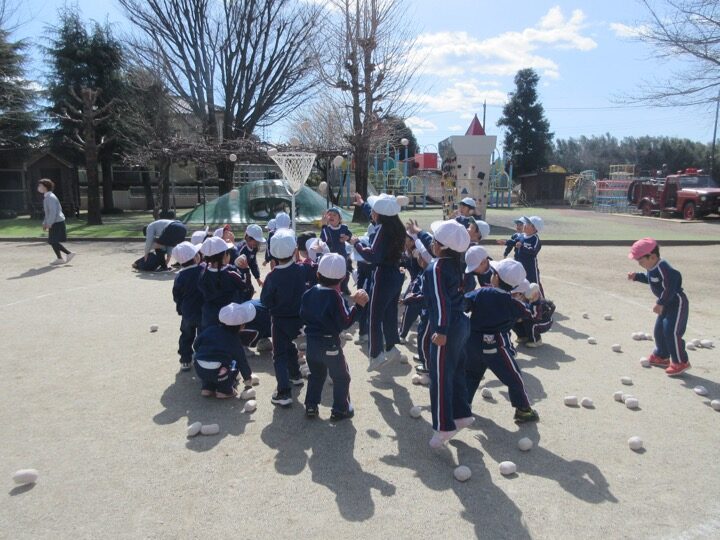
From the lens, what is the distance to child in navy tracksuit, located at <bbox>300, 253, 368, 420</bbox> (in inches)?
177

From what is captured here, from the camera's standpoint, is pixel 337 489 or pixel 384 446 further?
pixel 384 446

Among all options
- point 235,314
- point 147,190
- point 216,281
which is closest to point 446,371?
point 235,314

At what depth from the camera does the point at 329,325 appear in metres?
4.47

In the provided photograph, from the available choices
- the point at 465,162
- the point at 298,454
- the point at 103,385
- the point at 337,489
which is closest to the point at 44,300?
the point at 103,385

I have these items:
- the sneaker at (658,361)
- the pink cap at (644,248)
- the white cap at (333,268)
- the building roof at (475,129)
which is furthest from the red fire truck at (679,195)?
the white cap at (333,268)

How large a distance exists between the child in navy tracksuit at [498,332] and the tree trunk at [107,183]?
30.6 m

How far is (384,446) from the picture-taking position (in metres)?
4.15

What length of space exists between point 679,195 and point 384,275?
2789 cm

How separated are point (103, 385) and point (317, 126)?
1499 inches

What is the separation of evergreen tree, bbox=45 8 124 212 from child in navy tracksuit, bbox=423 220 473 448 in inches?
1163

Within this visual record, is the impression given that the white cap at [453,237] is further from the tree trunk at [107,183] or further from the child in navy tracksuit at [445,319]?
the tree trunk at [107,183]

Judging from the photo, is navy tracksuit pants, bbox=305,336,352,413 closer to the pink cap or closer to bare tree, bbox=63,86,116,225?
the pink cap

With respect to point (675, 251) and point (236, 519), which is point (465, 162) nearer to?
point (675, 251)

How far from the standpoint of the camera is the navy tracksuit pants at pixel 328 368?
4.51 meters
